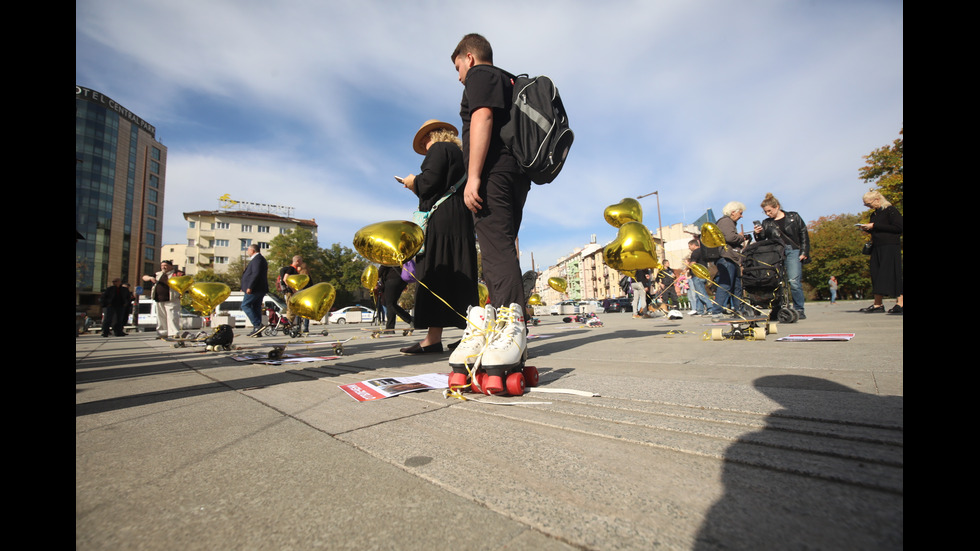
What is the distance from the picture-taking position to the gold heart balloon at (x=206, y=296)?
17.5 feet

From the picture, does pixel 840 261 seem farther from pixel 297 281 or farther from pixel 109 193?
pixel 109 193

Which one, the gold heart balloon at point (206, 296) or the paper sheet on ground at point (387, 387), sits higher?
the gold heart balloon at point (206, 296)

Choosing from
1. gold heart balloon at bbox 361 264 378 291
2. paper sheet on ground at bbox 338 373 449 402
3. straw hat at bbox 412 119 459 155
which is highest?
straw hat at bbox 412 119 459 155

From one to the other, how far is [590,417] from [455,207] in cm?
265

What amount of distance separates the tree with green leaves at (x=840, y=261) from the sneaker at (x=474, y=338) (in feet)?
150

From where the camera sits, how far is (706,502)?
2.28 ft

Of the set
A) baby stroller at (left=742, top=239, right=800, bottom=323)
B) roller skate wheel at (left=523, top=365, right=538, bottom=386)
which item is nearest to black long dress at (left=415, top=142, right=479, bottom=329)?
roller skate wheel at (left=523, top=365, right=538, bottom=386)

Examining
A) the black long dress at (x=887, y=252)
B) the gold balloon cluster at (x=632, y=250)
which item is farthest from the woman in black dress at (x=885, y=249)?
the gold balloon cluster at (x=632, y=250)

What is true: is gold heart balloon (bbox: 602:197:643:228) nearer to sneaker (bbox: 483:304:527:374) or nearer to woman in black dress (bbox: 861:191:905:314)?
woman in black dress (bbox: 861:191:905:314)

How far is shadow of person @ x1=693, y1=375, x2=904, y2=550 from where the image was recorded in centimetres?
58

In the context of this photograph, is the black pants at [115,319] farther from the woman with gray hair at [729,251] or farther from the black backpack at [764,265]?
the black backpack at [764,265]

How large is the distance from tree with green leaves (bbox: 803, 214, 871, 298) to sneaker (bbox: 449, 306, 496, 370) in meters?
45.6
